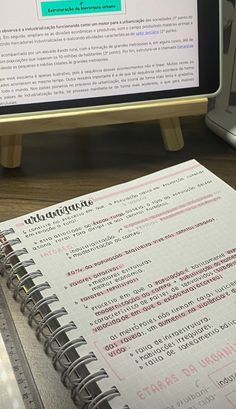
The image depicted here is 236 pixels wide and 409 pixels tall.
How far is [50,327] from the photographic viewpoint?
0.46 m

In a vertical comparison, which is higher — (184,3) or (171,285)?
(184,3)

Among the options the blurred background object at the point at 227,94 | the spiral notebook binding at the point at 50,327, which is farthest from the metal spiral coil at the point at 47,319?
the blurred background object at the point at 227,94

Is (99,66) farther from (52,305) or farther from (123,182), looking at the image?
(52,305)

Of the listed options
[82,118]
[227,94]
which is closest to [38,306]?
[82,118]

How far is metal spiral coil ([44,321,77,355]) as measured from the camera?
0.44 metres

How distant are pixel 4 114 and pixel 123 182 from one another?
153mm

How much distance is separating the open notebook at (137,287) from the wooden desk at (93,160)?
2.4 inches

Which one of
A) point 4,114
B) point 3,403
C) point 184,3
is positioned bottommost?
point 3,403

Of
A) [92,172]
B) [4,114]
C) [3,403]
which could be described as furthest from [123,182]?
[3,403]

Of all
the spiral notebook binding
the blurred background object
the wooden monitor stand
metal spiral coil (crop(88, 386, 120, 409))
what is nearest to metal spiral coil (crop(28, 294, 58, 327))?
the spiral notebook binding

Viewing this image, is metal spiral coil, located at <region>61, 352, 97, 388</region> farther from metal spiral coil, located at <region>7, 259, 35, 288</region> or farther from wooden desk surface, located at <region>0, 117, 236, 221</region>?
wooden desk surface, located at <region>0, 117, 236, 221</region>

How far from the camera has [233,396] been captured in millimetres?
385

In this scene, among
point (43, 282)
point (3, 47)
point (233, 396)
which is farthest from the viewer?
point (3, 47)

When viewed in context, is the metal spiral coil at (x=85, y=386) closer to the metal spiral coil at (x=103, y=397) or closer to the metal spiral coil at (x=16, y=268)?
the metal spiral coil at (x=103, y=397)
